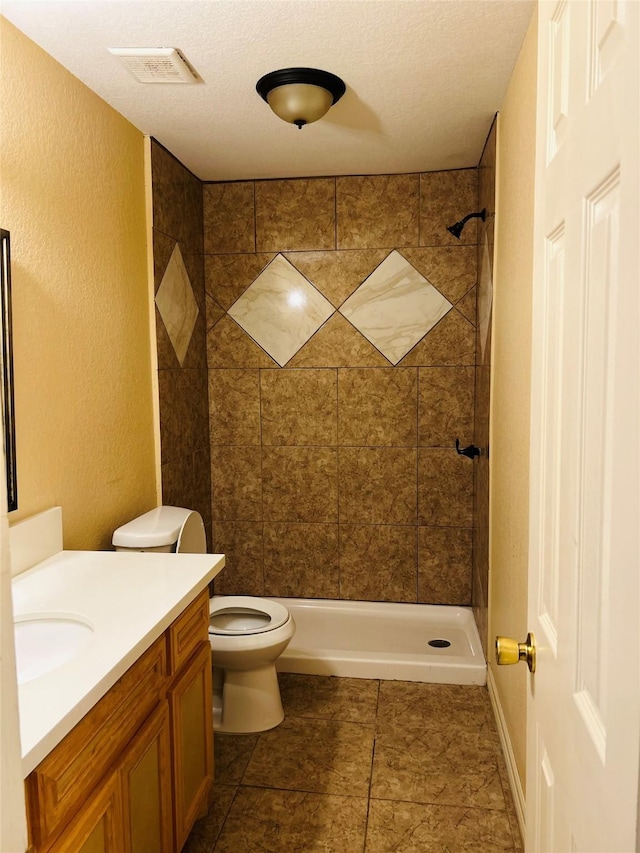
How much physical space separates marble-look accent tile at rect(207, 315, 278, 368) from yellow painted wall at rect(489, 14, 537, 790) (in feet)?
4.54

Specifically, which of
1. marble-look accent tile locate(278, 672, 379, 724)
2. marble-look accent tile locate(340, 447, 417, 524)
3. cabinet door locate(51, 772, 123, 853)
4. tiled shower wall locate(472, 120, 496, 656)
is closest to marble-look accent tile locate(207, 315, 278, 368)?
marble-look accent tile locate(340, 447, 417, 524)

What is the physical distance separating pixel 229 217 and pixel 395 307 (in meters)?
1.04

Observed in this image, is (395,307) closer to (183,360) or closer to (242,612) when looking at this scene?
(183,360)

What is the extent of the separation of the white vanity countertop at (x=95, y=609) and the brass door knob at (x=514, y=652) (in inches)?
29.6

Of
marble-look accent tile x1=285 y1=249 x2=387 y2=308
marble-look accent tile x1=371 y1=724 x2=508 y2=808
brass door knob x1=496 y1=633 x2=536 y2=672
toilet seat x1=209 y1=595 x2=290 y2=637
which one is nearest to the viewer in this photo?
brass door knob x1=496 y1=633 x2=536 y2=672

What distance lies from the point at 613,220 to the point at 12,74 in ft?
6.29

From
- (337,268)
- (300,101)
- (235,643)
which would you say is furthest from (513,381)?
(337,268)

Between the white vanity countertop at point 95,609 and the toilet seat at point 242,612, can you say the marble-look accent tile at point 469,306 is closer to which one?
the toilet seat at point 242,612

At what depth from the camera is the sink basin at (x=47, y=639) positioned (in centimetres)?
156

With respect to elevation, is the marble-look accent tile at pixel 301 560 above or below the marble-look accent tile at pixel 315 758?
above

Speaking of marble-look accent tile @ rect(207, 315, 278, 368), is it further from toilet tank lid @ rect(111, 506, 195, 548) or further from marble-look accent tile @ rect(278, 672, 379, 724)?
marble-look accent tile @ rect(278, 672, 379, 724)

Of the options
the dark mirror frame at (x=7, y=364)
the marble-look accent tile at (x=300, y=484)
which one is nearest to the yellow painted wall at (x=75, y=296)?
the dark mirror frame at (x=7, y=364)

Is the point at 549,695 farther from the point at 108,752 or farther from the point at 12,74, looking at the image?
the point at 12,74

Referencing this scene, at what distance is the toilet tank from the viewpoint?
2.37 meters
